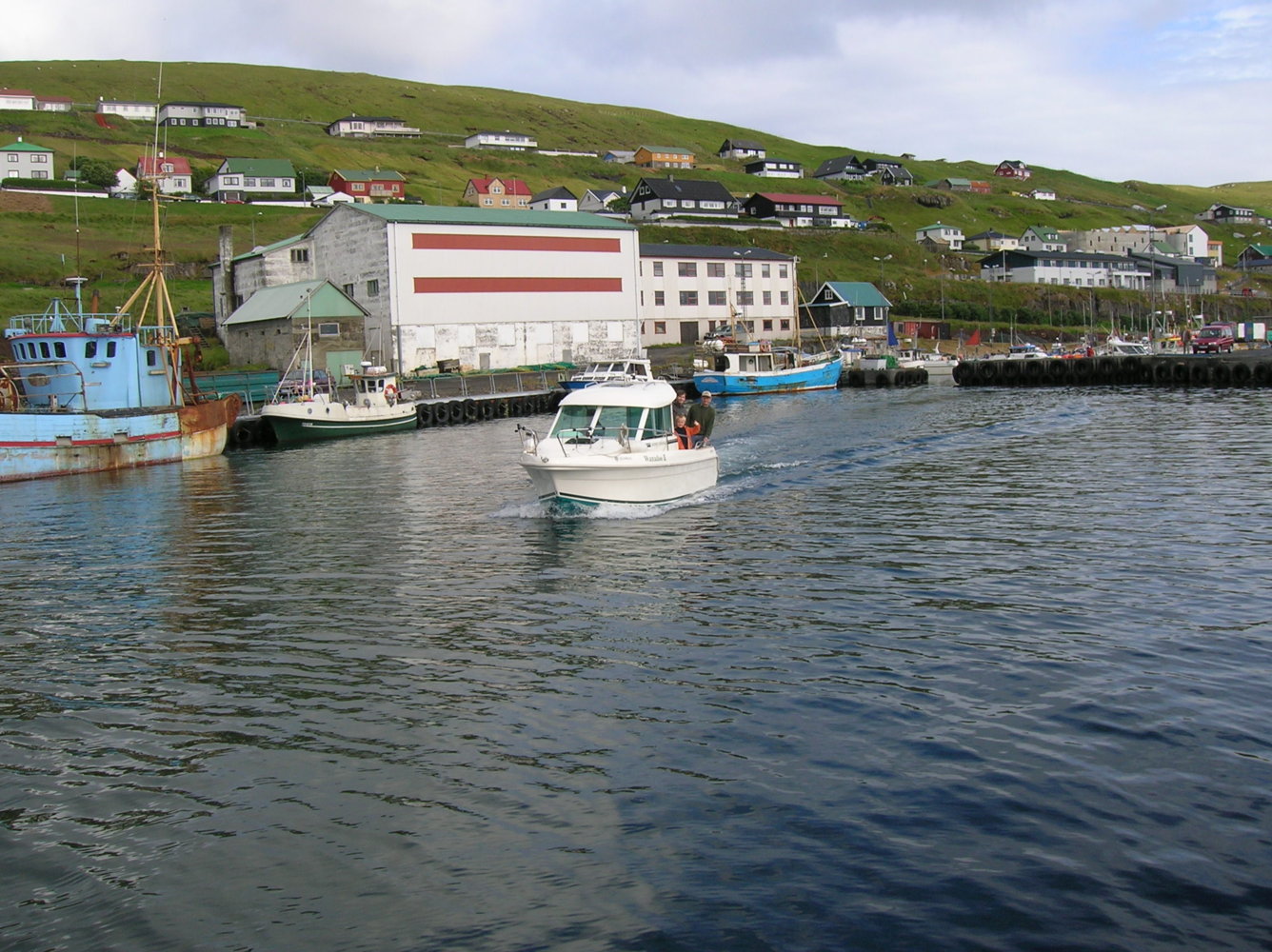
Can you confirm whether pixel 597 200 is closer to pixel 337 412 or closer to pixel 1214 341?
pixel 1214 341

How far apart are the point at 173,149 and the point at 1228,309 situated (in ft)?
564

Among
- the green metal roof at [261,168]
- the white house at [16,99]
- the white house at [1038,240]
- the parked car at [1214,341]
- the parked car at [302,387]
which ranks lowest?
the parked car at [302,387]

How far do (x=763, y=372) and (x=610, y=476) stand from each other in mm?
54344

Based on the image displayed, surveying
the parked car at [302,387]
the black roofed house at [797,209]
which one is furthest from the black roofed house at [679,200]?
the parked car at [302,387]

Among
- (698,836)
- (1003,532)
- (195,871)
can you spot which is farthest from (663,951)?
(1003,532)

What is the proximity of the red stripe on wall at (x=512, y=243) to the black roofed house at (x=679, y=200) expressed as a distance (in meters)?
84.1

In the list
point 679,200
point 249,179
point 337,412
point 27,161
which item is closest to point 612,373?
point 337,412

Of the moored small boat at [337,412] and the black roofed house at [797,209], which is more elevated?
the black roofed house at [797,209]

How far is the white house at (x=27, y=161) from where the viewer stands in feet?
451

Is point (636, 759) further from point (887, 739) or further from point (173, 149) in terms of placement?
point (173, 149)

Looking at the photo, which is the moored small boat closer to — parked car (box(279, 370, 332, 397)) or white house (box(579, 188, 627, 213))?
parked car (box(279, 370, 332, 397))

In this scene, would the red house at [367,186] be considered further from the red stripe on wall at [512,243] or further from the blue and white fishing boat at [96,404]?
the blue and white fishing boat at [96,404]

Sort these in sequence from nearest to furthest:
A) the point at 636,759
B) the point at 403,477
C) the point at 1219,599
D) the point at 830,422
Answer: the point at 636,759, the point at 1219,599, the point at 403,477, the point at 830,422

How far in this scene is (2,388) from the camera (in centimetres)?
4216
